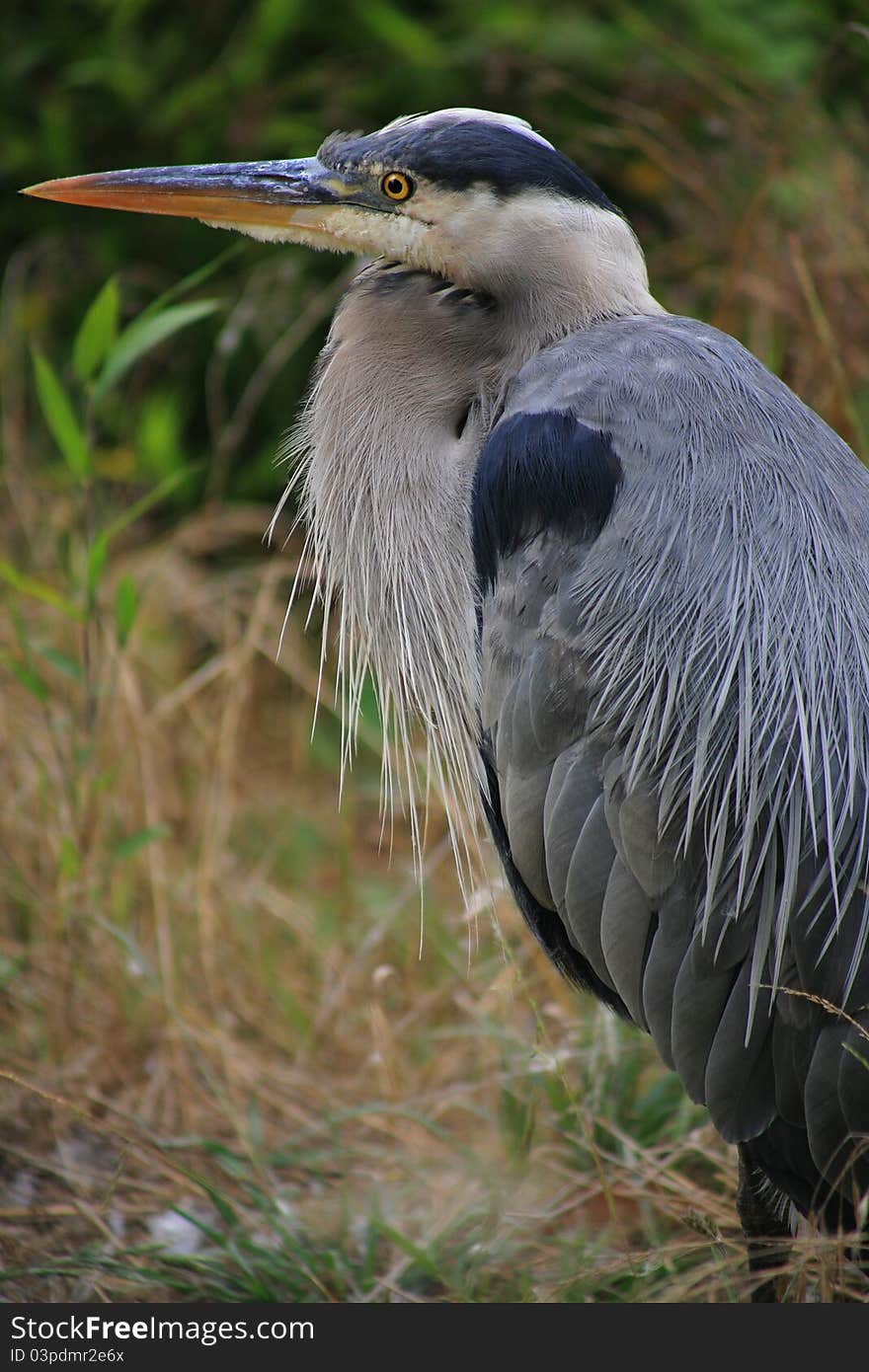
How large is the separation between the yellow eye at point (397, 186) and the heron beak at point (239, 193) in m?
0.06

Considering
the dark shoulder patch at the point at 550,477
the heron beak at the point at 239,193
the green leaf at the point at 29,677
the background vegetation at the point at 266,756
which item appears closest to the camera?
the dark shoulder patch at the point at 550,477

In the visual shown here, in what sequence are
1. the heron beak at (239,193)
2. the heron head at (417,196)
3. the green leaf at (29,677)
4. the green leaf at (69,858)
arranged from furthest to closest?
1. the green leaf at (69,858)
2. the green leaf at (29,677)
3. the heron beak at (239,193)
4. the heron head at (417,196)

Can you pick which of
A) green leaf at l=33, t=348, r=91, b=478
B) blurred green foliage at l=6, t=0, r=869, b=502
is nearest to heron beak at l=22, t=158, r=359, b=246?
green leaf at l=33, t=348, r=91, b=478

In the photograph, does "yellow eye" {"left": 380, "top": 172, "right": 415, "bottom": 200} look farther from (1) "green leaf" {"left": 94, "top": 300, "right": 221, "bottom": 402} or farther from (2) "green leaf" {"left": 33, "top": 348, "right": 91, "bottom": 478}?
(2) "green leaf" {"left": 33, "top": 348, "right": 91, "bottom": 478}

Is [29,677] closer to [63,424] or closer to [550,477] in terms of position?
[63,424]

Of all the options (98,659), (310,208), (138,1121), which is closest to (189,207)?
(310,208)

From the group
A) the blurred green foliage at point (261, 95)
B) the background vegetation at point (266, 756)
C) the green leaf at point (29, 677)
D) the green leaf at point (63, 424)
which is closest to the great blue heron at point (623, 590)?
the background vegetation at point (266, 756)

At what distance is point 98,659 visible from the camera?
3.21m

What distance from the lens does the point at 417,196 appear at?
7.43 feet

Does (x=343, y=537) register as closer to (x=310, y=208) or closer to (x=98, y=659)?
(x=310, y=208)

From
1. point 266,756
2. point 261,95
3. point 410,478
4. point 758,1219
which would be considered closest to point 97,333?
point 410,478

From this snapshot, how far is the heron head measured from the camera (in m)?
2.23

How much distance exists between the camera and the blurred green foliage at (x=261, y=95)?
14.8ft

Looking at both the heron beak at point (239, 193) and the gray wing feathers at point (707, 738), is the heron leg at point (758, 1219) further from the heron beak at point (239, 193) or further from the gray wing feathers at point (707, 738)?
the heron beak at point (239, 193)
